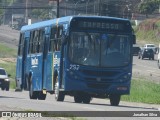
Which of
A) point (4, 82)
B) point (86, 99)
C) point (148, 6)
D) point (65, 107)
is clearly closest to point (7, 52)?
point (148, 6)

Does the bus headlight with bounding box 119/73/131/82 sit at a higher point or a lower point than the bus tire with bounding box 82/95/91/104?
higher

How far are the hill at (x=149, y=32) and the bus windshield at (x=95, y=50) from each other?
84420 millimetres

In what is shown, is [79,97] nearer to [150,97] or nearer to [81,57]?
[81,57]

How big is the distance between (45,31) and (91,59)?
415 centimetres

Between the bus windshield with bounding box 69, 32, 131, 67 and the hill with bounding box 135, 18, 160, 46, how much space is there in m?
84.4

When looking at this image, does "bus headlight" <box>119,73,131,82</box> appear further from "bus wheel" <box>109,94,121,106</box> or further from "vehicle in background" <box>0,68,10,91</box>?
"vehicle in background" <box>0,68,10,91</box>

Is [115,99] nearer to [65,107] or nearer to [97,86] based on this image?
[97,86]

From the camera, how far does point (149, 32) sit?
11919 centimetres

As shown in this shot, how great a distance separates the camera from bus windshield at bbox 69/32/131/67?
103 ft

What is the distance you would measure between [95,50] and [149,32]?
289ft

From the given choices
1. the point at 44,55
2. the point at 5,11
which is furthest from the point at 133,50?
the point at 5,11

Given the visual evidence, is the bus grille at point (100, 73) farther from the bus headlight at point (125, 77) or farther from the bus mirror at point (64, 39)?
the bus mirror at point (64, 39)

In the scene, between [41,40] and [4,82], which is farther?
[4,82]

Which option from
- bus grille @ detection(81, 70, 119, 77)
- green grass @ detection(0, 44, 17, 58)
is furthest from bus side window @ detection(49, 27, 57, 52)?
green grass @ detection(0, 44, 17, 58)
